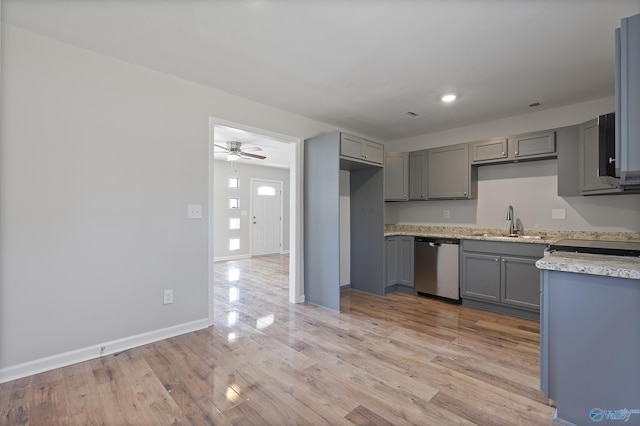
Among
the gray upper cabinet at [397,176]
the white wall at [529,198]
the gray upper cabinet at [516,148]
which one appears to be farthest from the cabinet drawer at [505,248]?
the gray upper cabinet at [397,176]

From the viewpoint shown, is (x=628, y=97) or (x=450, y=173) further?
(x=450, y=173)

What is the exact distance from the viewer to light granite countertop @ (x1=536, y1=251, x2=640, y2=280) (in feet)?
4.59

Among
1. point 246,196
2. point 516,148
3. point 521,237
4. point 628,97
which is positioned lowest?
point 521,237

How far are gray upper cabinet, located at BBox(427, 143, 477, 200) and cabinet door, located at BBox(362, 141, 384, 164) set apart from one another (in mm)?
868

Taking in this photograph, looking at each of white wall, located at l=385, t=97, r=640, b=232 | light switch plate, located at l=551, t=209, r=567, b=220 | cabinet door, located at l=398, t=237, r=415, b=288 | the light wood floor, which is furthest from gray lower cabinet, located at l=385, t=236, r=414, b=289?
light switch plate, located at l=551, t=209, r=567, b=220

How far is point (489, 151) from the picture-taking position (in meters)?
3.81

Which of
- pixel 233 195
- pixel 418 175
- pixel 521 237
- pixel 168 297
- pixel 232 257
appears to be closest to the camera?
pixel 168 297

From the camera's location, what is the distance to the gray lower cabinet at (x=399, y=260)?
426 cm

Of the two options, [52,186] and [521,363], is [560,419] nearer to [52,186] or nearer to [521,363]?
[521,363]

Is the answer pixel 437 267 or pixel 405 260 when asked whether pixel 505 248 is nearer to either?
pixel 437 267

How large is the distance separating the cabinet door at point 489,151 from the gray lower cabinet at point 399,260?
4.63 ft

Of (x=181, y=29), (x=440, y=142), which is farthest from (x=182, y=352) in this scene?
(x=440, y=142)

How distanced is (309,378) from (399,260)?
2.64 m

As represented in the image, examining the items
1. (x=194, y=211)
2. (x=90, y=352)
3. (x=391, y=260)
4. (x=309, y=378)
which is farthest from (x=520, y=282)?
(x=90, y=352)
